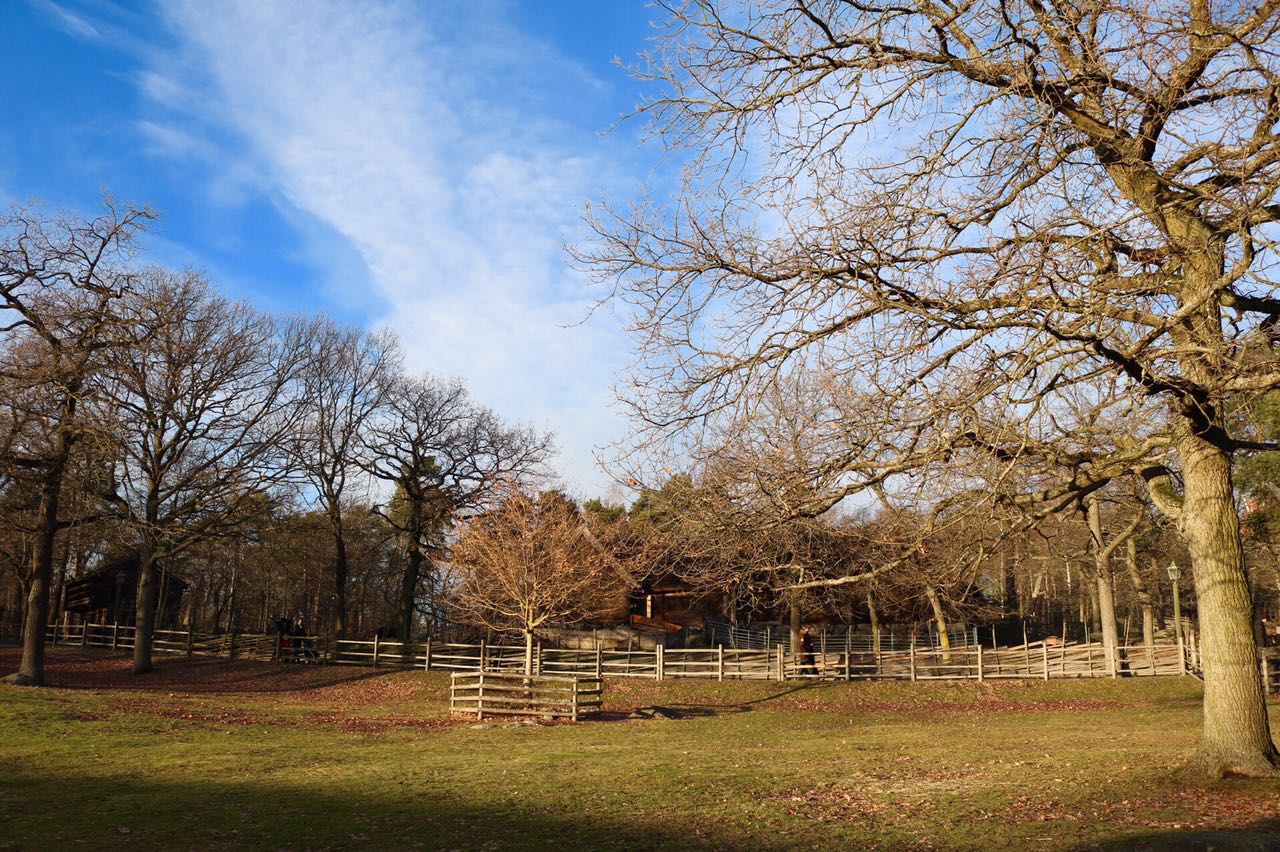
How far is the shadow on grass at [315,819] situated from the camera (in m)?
9.11

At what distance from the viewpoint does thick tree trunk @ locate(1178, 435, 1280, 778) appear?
9727 millimetres

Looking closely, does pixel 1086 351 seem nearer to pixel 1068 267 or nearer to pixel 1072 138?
pixel 1068 267

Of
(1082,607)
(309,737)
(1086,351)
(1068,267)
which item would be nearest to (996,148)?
(1068,267)

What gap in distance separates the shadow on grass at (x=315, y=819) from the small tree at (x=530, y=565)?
15.1 metres

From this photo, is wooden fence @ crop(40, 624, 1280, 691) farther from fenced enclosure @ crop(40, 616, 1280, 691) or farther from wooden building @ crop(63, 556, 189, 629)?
wooden building @ crop(63, 556, 189, 629)

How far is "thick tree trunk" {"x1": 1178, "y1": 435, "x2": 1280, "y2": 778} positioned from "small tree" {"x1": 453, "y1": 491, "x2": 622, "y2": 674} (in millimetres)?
17777

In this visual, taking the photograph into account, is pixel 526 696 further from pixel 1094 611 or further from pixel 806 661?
pixel 1094 611

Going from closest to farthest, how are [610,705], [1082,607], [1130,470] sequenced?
[1130,470] < [610,705] < [1082,607]

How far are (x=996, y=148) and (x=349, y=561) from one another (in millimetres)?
53709

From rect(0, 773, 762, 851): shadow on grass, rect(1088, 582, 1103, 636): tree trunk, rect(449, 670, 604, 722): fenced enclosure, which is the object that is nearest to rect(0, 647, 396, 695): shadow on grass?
rect(449, 670, 604, 722): fenced enclosure

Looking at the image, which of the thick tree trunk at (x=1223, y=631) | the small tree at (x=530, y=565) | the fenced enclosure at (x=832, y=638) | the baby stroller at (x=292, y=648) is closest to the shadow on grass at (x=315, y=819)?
the thick tree trunk at (x=1223, y=631)

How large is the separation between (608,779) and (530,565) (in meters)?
16.1

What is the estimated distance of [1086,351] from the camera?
27.9ft

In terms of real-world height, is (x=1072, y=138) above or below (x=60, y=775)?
above
